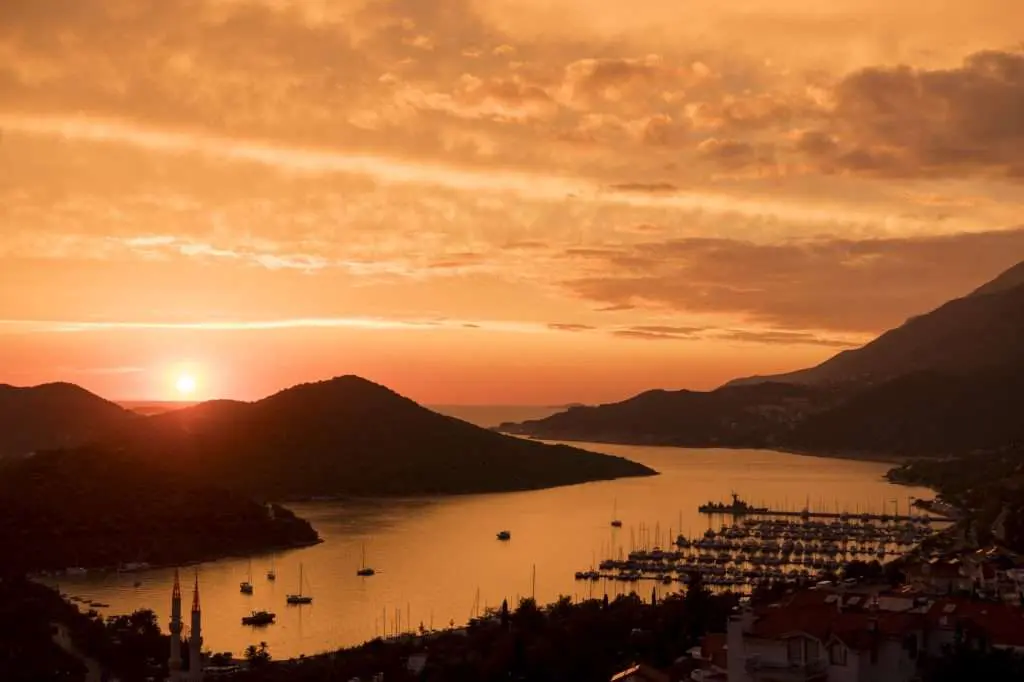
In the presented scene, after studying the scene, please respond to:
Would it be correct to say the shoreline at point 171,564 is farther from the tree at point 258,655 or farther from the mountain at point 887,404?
the mountain at point 887,404

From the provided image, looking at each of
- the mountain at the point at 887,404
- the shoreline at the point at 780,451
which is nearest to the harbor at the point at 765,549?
A: the mountain at the point at 887,404

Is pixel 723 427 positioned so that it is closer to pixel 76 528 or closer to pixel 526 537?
pixel 526 537

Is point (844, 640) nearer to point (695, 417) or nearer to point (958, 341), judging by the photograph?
point (695, 417)

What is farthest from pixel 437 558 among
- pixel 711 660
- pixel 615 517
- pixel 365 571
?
pixel 711 660

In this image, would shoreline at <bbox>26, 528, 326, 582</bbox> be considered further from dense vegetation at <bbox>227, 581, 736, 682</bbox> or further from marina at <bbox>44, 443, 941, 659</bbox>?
dense vegetation at <bbox>227, 581, 736, 682</bbox>

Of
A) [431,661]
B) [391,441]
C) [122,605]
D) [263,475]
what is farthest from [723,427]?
[431,661]
